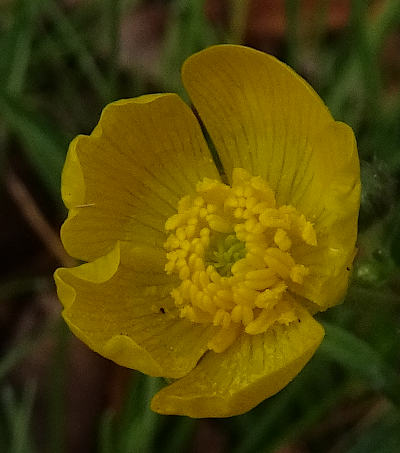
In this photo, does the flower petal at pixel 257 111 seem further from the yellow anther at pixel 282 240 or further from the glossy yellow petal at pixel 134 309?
the glossy yellow petal at pixel 134 309

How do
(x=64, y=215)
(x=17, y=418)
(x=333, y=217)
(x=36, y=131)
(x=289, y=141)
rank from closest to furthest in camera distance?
(x=333, y=217) < (x=289, y=141) < (x=36, y=131) < (x=17, y=418) < (x=64, y=215)

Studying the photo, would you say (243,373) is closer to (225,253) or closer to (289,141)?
(225,253)

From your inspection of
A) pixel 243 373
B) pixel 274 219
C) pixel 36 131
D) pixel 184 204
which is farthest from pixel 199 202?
pixel 36 131

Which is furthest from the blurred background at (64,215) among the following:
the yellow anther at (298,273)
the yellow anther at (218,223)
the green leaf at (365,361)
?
Answer: the yellow anther at (218,223)

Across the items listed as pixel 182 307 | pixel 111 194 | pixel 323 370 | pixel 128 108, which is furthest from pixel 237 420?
pixel 128 108

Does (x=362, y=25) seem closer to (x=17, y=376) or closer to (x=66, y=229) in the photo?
(x=66, y=229)

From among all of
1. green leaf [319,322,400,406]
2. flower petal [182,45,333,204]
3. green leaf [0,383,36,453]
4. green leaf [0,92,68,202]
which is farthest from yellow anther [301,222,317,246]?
green leaf [0,383,36,453]
